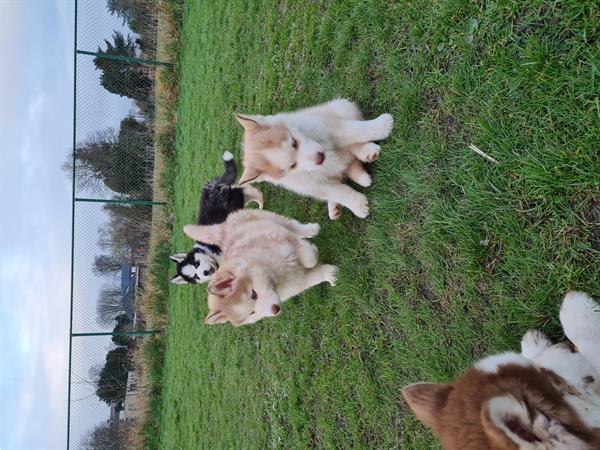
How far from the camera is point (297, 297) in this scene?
5.05m

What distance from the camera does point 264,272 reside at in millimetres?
4109

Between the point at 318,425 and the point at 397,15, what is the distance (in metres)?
3.55

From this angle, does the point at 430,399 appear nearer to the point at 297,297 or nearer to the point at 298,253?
the point at 298,253

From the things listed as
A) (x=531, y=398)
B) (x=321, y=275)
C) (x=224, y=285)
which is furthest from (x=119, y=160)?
(x=531, y=398)

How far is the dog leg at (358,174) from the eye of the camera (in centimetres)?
378

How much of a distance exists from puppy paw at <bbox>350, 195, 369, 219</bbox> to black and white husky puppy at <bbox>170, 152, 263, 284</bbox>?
7.37 ft

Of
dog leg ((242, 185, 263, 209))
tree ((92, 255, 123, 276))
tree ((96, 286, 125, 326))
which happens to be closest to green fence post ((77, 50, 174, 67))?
tree ((92, 255, 123, 276))

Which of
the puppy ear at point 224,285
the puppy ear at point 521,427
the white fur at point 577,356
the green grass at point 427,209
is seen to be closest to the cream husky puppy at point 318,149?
the green grass at point 427,209

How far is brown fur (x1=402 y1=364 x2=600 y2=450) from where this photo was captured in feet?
5.16

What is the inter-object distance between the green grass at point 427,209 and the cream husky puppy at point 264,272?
0.96ft

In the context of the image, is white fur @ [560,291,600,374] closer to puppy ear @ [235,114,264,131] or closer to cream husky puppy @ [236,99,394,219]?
cream husky puppy @ [236,99,394,219]

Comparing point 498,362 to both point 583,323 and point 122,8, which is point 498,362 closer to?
point 583,323

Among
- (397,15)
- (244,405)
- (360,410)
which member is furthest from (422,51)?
(244,405)

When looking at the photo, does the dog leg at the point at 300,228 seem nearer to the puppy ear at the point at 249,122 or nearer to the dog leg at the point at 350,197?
the dog leg at the point at 350,197
